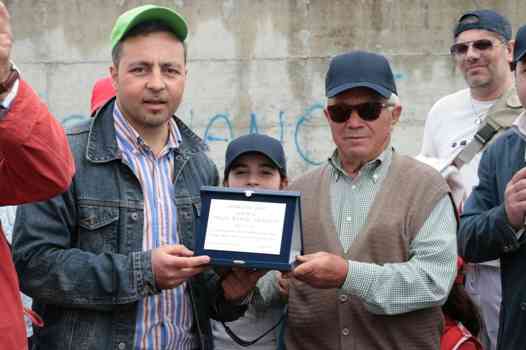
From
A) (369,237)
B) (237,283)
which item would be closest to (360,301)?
(369,237)

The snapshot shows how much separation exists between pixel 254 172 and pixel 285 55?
14.3 feet

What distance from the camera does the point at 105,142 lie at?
10.2 feet

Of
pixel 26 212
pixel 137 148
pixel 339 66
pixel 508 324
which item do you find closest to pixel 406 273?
pixel 508 324

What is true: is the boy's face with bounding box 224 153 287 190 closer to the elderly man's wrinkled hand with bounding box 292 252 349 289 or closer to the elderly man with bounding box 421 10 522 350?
the elderly man's wrinkled hand with bounding box 292 252 349 289

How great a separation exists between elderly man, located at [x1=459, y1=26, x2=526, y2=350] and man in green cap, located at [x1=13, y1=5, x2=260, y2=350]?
1.01m

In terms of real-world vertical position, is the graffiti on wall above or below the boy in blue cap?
above

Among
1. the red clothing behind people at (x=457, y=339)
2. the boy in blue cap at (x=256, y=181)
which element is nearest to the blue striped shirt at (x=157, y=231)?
the boy in blue cap at (x=256, y=181)

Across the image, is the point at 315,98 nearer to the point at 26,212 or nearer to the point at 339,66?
the point at 339,66

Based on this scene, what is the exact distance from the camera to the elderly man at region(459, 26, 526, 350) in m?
3.26

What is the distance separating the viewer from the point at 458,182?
4230 millimetres

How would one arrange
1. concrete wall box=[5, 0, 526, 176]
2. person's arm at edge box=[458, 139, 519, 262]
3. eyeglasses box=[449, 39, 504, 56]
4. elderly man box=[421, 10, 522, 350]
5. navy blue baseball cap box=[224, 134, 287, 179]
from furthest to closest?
concrete wall box=[5, 0, 526, 176] → eyeglasses box=[449, 39, 504, 56] → elderly man box=[421, 10, 522, 350] → navy blue baseball cap box=[224, 134, 287, 179] → person's arm at edge box=[458, 139, 519, 262]

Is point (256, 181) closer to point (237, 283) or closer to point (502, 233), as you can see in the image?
point (237, 283)

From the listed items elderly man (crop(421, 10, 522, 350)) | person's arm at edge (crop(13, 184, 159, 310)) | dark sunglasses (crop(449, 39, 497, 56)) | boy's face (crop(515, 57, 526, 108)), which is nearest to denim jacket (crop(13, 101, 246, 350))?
person's arm at edge (crop(13, 184, 159, 310))

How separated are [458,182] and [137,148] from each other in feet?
6.11
